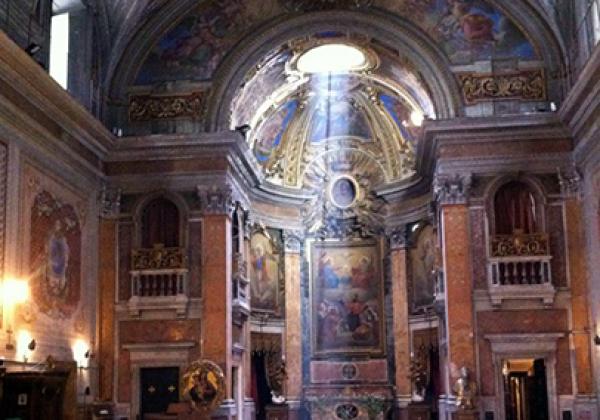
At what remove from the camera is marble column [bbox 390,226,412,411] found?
88.6 feet

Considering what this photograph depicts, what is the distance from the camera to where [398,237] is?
90.9 ft

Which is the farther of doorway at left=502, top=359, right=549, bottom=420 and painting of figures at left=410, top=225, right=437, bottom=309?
painting of figures at left=410, top=225, right=437, bottom=309

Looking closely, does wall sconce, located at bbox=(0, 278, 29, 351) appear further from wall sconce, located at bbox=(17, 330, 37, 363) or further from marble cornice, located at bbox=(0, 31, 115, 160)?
marble cornice, located at bbox=(0, 31, 115, 160)

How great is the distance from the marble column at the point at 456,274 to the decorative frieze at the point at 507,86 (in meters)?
2.11

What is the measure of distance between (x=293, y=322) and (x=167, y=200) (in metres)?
7.39

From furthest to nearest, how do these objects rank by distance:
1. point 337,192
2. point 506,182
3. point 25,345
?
1. point 337,192
2. point 506,182
3. point 25,345

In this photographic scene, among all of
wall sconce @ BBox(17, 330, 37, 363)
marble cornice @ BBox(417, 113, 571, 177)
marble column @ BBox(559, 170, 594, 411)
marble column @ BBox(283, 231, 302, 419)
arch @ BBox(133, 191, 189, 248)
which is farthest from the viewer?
marble column @ BBox(283, 231, 302, 419)

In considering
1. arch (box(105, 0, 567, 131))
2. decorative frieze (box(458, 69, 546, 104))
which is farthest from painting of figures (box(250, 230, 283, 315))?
decorative frieze (box(458, 69, 546, 104))

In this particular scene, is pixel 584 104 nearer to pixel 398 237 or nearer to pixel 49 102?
pixel 398 237

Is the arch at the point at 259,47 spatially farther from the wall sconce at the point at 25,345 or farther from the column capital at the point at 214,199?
the wall sconce at the point at 25,345

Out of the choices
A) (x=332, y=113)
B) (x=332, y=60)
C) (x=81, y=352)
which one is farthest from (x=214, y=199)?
(x=332, y=113)

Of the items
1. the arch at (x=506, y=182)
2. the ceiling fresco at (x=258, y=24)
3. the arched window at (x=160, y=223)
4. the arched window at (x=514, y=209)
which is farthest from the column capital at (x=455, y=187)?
the arched window at (x=160, y=223)

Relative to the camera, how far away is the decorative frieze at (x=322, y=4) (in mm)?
22484

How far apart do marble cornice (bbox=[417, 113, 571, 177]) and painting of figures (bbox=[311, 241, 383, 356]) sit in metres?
7.56
